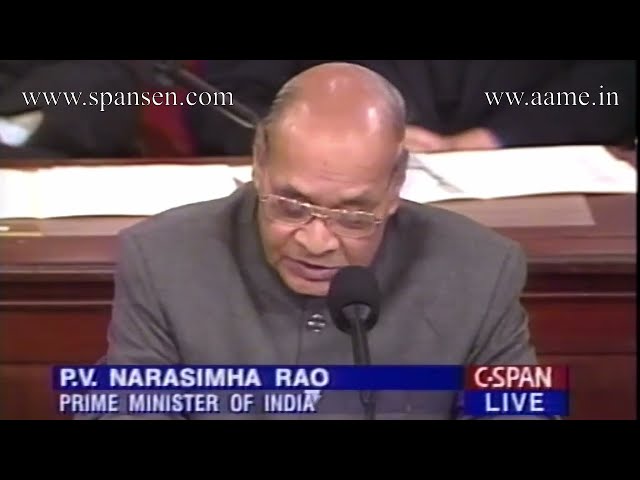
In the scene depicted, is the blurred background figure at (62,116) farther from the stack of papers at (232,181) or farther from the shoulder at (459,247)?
the shoulder at (459,247)

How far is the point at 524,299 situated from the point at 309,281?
280 mm

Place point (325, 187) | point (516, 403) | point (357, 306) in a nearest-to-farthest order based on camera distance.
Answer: point (357, 306) → point (325, 187) → point (516, 403)

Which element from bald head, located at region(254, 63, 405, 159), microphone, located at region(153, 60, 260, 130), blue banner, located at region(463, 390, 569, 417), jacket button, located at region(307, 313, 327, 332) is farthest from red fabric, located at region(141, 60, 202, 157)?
blue banner, located at region(463, 390, 569, 417)

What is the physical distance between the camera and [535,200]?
1392 millimetres

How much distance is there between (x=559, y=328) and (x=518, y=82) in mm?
325

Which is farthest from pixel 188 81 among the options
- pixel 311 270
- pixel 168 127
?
pixel 311 270

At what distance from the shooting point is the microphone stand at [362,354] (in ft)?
3.81

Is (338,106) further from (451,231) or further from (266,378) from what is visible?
(266,378)

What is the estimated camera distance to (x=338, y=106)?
1289 millimetres

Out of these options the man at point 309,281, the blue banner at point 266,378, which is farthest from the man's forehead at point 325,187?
the blue banner at point 266,378

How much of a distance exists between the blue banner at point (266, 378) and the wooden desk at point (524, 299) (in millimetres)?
46

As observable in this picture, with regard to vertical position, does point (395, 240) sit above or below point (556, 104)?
below
